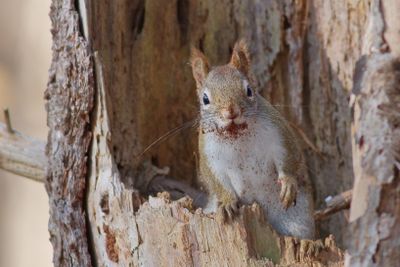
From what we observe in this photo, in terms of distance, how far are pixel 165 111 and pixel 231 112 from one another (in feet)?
3.05

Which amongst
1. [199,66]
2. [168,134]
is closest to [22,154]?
[168,134]

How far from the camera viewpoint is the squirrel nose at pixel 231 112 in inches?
140

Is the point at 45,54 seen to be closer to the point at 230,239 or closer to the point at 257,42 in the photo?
the point at 257,42

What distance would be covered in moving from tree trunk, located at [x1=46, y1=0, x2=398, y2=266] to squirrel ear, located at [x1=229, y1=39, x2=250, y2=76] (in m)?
0.28

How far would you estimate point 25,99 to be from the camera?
221 inches

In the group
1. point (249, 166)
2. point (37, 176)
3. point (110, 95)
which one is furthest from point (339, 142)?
point (37, 176)

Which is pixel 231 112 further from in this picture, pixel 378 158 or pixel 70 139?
pixel 378 158

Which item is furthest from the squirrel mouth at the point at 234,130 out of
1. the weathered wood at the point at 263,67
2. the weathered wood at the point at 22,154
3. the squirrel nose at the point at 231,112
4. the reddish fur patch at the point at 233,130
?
the weathered wood at the point at 22,154

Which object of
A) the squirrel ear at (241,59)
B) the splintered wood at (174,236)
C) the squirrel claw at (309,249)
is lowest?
the squirrel claw at (309,249)

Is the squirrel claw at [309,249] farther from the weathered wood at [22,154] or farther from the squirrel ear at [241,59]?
the weathered wood at [22,154]

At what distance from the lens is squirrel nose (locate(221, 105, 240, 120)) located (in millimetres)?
3544

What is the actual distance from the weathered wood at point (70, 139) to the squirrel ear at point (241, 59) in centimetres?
62

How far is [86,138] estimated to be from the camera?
3828mm

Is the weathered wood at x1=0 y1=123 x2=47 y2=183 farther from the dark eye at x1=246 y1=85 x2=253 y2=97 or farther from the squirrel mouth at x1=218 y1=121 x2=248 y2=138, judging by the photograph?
the dark eye at x1=246 y1=85 x2=253 y2=97
